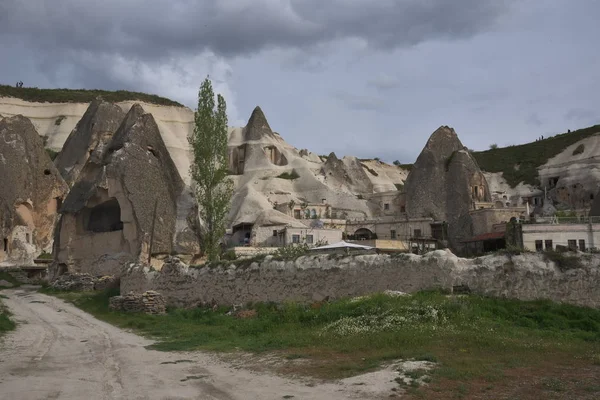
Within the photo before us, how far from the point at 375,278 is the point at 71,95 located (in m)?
106

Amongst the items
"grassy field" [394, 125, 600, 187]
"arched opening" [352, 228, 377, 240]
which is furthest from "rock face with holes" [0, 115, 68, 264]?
"grassy field" [394, 125, 600, 187]

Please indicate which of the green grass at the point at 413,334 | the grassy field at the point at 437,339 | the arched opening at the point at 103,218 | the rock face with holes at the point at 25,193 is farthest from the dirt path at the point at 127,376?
the rock face with holes at the point at 25,193

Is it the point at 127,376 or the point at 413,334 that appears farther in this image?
the point at 413,334

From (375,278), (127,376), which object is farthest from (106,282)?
(127,376)

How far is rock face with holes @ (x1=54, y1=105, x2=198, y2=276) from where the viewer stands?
35906 millimetres

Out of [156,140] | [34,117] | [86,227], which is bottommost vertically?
[86,227]

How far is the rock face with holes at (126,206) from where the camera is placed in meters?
35.9

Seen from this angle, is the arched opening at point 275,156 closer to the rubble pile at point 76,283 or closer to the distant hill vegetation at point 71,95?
the distant hill vegetation at point 71,95

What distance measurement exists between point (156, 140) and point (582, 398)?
3361cm

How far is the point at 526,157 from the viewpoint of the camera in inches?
3962

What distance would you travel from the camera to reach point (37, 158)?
1976 inches

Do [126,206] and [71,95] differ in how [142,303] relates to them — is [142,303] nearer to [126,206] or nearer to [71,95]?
[126,206]

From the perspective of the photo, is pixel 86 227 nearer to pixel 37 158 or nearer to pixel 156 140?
pixel 156 140

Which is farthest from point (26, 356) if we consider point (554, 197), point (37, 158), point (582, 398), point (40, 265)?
point (554, 197)
